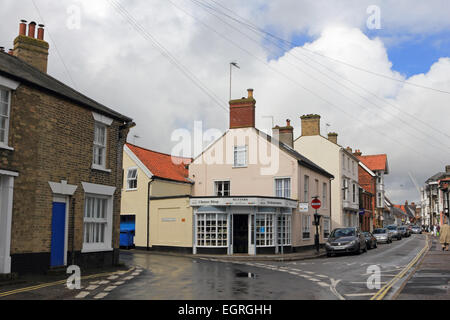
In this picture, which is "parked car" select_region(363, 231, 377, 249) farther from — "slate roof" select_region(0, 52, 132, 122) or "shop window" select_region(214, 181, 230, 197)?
"slate roof" select_region(0, 52, 132, 122)

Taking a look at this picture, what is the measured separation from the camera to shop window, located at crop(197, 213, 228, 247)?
86.8ft

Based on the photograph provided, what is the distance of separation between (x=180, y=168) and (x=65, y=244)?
21.6 m

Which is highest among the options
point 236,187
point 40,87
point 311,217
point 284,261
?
point 40,87

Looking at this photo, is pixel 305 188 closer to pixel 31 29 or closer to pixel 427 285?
pixel 427 285

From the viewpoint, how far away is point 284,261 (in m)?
23.1

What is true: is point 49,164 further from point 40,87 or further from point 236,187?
point 236,187

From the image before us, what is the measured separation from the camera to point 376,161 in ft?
255

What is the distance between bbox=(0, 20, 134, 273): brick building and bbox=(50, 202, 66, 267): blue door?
3 centimetres

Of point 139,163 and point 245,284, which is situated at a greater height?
point 139,163

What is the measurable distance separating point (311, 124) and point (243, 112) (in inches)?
569

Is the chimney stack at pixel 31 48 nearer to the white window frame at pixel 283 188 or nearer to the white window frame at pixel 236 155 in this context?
the white window frame at pixel 236 155

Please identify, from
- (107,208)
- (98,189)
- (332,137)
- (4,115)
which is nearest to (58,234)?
(98,189)

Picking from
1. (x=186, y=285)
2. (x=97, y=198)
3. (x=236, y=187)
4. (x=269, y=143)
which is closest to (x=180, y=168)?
(x=236, y=187)

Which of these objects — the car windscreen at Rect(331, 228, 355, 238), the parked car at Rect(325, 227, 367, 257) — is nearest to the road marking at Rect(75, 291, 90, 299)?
the parked car at Rect(325, 227, 367, 257)
